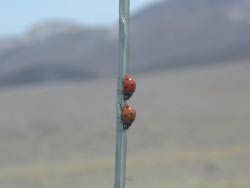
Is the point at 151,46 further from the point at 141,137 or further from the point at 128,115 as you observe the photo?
the point at 128,115

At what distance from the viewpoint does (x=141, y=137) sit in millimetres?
23938

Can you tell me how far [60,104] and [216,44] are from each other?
3830 cm

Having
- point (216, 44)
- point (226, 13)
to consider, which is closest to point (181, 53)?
point (216, 44)

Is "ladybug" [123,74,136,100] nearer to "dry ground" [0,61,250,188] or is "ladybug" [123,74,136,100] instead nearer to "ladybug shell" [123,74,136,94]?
"ladybug shell" [123,74,136,94]

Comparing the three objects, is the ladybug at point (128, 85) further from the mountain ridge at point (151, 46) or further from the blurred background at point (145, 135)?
the mountain ridge at point (151, 46)

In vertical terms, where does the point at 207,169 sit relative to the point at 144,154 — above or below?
above

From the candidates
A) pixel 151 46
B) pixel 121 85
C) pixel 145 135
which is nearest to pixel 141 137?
pixel 145 135

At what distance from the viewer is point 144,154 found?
21547 mm

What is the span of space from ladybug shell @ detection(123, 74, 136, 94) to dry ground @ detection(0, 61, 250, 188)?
641cm

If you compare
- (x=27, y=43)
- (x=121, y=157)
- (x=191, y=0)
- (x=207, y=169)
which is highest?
(x=121, y=157)

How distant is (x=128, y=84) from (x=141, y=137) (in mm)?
20311

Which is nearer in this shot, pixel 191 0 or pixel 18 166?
pixel 18 166

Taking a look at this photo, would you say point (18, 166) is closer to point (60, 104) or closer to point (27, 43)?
point (60, 104)

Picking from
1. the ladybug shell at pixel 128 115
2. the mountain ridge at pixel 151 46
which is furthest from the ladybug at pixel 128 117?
the mountain ridge at pixel 151 46
